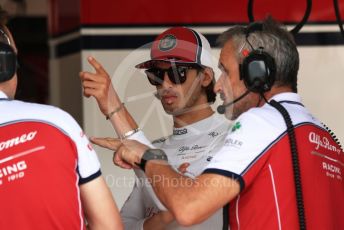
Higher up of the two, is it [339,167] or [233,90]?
[233,90]

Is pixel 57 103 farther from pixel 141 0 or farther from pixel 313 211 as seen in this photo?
pixel 313 211

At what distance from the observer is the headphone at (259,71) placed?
85.1 inches

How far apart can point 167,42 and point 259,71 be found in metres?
0.72

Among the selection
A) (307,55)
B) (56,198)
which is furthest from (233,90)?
(307,55)

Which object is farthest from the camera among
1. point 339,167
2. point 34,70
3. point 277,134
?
point 34,70

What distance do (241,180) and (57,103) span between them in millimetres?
2688

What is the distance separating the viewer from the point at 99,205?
80.4 inches

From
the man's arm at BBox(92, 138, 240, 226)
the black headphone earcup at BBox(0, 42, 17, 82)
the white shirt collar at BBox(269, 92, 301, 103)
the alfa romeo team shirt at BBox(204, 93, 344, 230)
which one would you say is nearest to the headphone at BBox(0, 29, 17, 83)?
the black headphone earcup at BBox(0, 42, 17, 82)

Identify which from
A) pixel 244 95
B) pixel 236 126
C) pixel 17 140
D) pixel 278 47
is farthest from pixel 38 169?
pixel 278 47

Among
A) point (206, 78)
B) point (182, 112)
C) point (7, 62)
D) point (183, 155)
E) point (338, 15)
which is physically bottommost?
point (183, 155)

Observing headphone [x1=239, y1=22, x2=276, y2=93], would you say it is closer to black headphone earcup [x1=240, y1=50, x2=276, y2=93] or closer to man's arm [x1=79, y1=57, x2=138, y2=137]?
black headphone earcup [x1=240, y1=50, x2=276, y2=93]

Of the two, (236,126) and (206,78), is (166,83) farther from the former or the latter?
(236,126)

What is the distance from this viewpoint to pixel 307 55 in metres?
3.62

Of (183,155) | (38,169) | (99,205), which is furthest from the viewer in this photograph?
(183,155)
